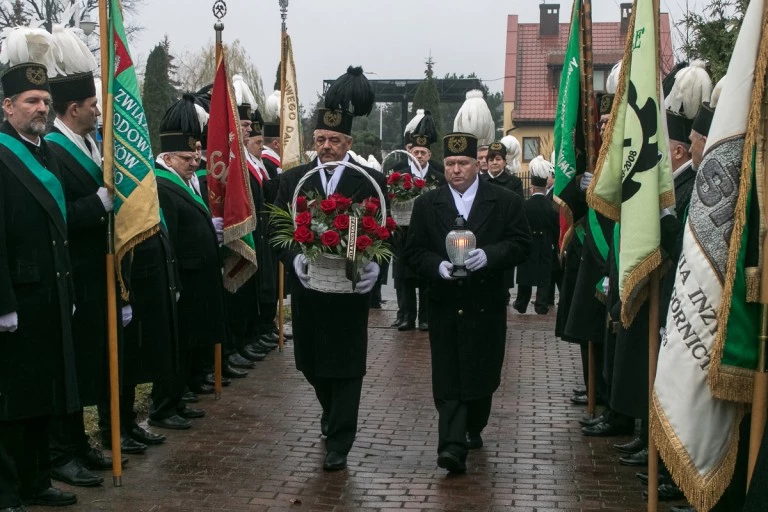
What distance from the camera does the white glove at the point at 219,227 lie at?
32.7 feet

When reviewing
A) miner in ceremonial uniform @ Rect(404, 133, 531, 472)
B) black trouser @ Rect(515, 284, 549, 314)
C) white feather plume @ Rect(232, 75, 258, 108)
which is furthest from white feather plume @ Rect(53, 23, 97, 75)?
black trouser @ Rect(515, 284, 549, 314)

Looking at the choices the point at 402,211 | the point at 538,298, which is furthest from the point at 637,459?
the point at 538,298

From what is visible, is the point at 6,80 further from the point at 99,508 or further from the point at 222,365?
A: the point at 222,365

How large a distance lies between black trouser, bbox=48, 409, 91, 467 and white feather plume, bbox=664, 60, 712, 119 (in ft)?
13.7

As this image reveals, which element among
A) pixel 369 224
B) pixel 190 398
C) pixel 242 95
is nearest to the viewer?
pixel 369 224

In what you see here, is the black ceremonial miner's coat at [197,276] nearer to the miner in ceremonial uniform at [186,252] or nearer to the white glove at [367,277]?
the miner in ceremonial uniform at [186,252]

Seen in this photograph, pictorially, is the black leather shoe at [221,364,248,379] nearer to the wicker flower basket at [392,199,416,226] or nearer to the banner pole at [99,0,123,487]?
the wicker flower basket at [392,199,416,226]

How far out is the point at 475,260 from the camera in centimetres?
762

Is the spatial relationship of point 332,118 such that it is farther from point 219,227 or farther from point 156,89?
point 156,89

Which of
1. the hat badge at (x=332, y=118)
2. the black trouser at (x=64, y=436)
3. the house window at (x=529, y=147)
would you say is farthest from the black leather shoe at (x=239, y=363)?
the house window at (x=529, y=147)

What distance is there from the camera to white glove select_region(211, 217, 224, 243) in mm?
9961

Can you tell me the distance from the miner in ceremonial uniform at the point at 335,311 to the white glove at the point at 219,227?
183 centimetres

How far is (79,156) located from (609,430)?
14.4 feet

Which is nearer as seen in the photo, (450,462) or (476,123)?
(450,462)
